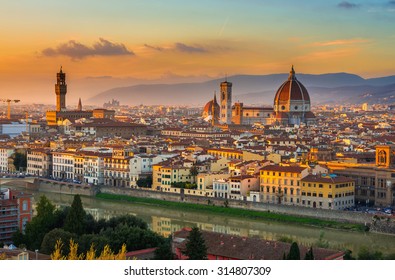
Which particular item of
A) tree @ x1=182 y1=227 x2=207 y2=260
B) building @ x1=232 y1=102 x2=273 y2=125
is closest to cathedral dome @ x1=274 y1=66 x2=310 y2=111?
building @ x1=232 y1=102 x2=273 y2=125

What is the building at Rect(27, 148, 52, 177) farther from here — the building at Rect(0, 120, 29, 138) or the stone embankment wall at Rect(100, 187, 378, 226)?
the building at Rect(0, 120, 29, 138)

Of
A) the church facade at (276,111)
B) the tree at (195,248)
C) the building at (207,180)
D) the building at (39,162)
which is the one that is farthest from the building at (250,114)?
the tree at (195,248)

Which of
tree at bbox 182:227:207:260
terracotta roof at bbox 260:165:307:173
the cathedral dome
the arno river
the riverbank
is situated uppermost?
the cathedral dome

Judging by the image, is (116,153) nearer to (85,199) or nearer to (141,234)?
(85,199)

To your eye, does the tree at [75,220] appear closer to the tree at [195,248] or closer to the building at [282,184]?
the tree at [195,248]

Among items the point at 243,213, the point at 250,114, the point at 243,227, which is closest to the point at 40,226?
the point at 243,227

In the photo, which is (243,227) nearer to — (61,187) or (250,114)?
(61,187)
